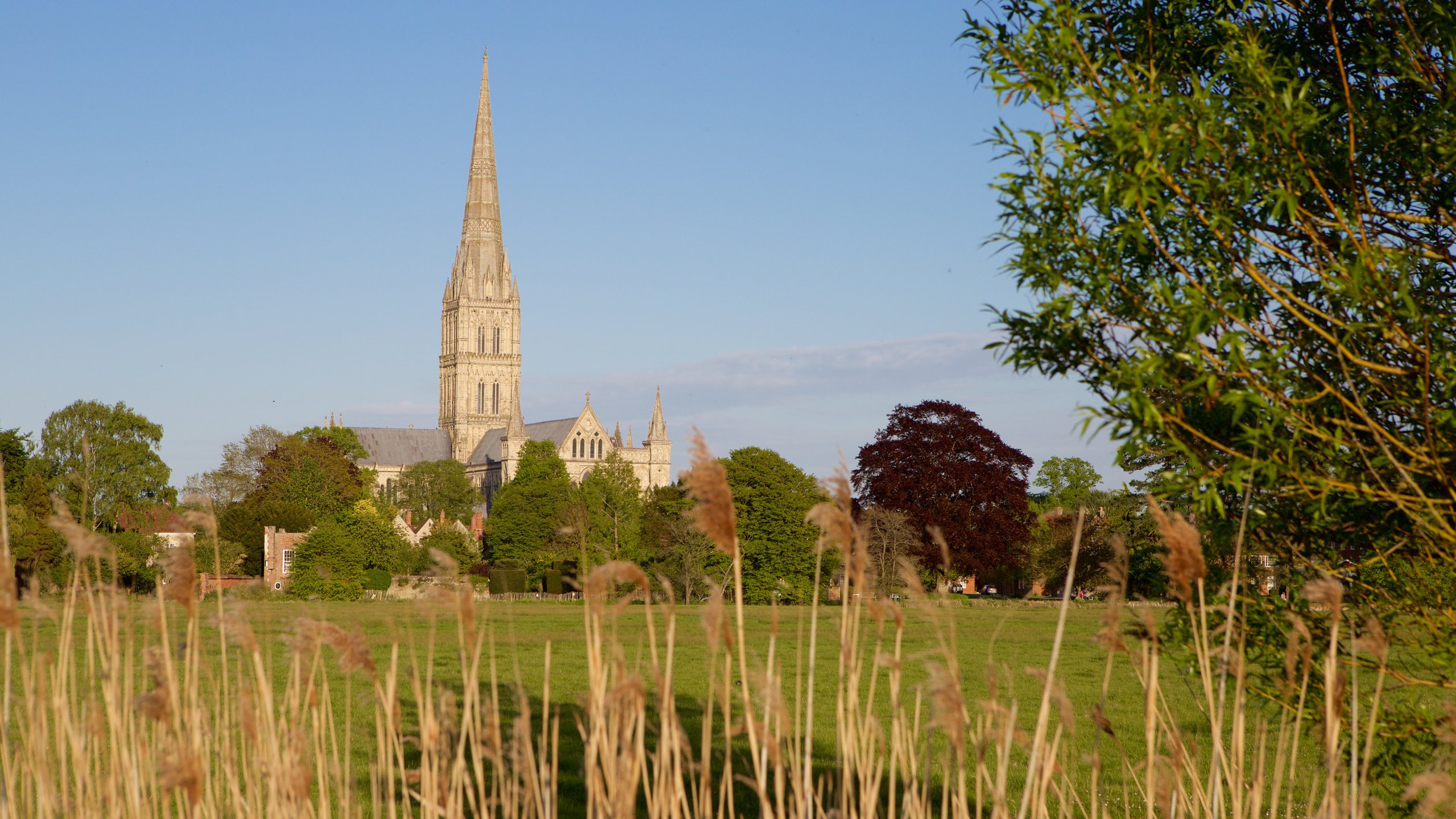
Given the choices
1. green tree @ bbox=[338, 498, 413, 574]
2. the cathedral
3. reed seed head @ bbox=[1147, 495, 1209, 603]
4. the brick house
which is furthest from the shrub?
the cathedral

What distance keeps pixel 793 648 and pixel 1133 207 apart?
21961mm

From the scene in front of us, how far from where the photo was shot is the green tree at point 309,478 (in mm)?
89062

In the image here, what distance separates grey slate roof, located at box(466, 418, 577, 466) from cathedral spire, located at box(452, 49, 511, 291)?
1752 centimetres

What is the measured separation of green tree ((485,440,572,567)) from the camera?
2945 inches

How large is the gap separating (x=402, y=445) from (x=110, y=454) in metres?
90.1

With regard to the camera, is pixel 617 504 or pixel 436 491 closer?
pixel 617 504

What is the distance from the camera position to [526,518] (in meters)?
79.2

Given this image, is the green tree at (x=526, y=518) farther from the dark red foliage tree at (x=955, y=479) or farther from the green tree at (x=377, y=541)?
the dark red foliage tree at (x=955, y=479)

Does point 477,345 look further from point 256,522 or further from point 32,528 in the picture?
point 32,528

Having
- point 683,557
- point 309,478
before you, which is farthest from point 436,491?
point 683,557

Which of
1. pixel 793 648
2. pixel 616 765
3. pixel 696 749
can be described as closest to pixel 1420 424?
pixel 616 765

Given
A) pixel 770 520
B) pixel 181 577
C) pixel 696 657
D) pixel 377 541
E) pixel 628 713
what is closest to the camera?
→ pixel 181 577

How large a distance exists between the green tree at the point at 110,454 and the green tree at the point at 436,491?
51499 mm

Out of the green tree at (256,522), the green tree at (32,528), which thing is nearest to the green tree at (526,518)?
the green tree at (256,522)
